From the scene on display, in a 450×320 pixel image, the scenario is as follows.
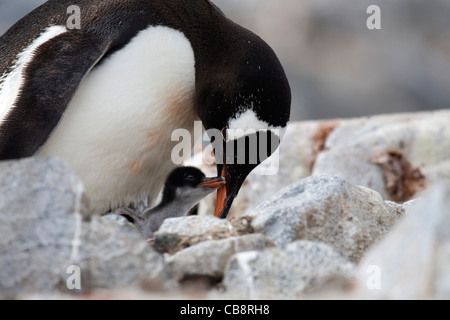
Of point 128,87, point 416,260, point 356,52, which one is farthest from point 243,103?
point 356,52

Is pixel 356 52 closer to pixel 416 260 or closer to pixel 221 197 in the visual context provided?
pixel 221 197

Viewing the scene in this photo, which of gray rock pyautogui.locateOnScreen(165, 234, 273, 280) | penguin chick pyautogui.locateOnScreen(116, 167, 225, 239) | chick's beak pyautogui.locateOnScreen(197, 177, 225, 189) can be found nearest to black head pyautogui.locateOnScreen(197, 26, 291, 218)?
chick's beak pyautogui.locateOnScreen(197, 177, 225, 189)

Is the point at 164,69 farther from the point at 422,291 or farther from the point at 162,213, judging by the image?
the point at 422,291

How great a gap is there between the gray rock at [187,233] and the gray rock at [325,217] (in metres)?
0.12

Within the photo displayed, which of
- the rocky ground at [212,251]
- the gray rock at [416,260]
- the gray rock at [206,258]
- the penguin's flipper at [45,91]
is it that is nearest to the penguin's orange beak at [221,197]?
the penguin's flipper at [45,91]

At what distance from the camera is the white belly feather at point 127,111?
3.37m

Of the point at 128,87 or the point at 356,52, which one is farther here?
the point at 356,52

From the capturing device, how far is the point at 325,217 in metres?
2.50

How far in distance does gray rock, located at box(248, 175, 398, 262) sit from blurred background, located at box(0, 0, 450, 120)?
6716 millimetres

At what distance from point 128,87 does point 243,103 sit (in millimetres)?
539

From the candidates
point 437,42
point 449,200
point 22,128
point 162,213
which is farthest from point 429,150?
point 437,42

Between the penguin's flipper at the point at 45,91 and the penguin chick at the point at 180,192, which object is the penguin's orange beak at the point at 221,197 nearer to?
the penguin chick at the point at 180,192

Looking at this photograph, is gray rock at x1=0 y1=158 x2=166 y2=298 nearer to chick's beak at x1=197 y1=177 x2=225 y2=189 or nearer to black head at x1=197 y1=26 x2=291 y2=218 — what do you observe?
black head at x1=197 y1=26 x2=291 y2=218
